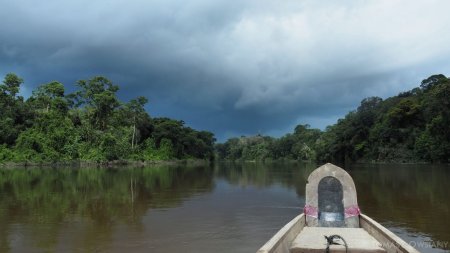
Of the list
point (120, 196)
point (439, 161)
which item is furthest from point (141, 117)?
point (120, 196)

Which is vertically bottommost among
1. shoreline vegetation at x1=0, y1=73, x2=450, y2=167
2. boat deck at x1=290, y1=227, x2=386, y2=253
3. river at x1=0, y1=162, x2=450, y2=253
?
river at x1=0, y1=162, x2=450, y2=253

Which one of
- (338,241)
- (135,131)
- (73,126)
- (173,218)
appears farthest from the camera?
(135,131)

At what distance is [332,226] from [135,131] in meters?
80.5

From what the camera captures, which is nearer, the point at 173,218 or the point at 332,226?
the point at 332,226

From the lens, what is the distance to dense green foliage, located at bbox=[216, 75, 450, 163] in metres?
63.6

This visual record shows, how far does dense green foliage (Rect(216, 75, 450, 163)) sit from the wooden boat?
54576mm

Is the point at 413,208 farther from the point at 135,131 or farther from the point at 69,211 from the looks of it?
the point at 135,131

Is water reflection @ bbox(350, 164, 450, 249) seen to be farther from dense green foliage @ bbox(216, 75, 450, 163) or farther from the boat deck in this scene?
dense green foliage @ bbox(216, 75, 450, 163)

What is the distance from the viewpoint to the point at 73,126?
247ft

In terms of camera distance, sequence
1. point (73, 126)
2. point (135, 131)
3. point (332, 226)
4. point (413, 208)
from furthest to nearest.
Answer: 1. point (135, 131)
2. point (73, 126)
3. point (413, 208)
4. point (332, 226)

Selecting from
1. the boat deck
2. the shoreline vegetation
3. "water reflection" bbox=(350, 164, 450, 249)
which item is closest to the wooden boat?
the boat deck

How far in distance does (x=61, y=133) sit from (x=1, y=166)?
11254 millimetres

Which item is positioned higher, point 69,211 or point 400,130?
point 400,130

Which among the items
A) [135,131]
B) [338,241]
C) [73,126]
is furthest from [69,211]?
[135,131]
